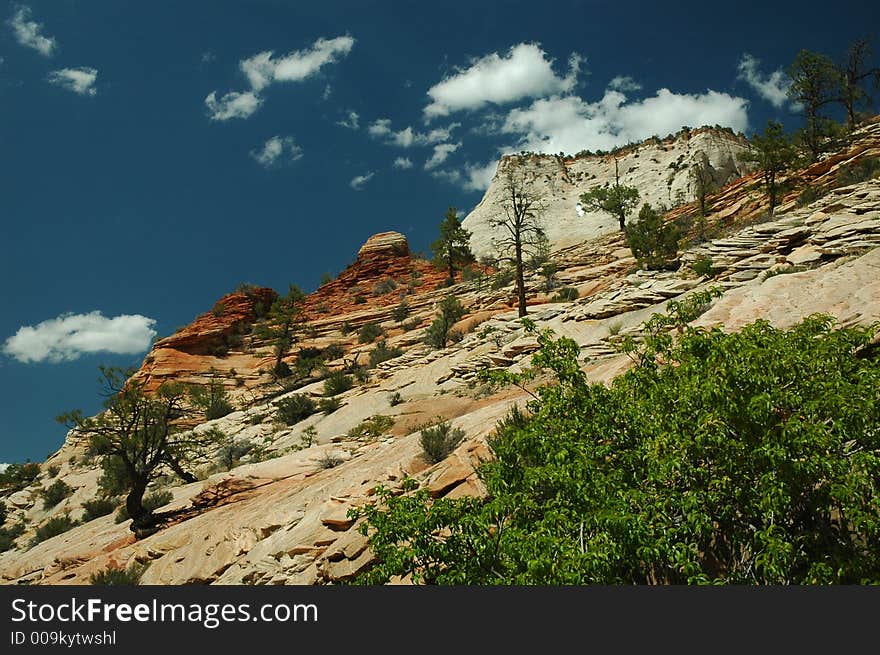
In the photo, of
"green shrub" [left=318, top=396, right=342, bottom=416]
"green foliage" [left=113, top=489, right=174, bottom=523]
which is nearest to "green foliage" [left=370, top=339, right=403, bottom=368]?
"green shrub" [left=318, top=396, right=342, bottom=416]

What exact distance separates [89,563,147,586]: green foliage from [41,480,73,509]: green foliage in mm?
17948

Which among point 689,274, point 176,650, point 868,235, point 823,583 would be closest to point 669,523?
point 823,583

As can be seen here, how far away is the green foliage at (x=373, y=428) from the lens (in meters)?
17.0

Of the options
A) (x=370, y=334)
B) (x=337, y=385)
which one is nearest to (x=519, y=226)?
(x=337, y=385)

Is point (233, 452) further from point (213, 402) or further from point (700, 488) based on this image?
point (700, 488)

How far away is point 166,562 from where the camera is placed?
1212 cm

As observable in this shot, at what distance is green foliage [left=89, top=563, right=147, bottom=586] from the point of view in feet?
39.1

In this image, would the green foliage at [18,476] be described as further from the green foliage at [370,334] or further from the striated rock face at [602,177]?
the striated rock face at [602,177]

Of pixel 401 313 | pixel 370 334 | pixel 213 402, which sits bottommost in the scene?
pixel 213 402

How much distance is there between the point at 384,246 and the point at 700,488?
191 ft

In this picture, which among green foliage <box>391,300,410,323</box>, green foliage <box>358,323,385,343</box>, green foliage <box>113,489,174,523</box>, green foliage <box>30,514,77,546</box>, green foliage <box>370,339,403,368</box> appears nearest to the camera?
green foliage <box>113,489,174,523</box>

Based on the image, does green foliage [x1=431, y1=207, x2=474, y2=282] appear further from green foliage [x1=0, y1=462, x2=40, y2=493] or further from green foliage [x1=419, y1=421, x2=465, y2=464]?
green foliage [x1=419, y1=421, x2=465, y2=464]

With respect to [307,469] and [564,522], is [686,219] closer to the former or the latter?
[307,469]

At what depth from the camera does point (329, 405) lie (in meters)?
23.3
